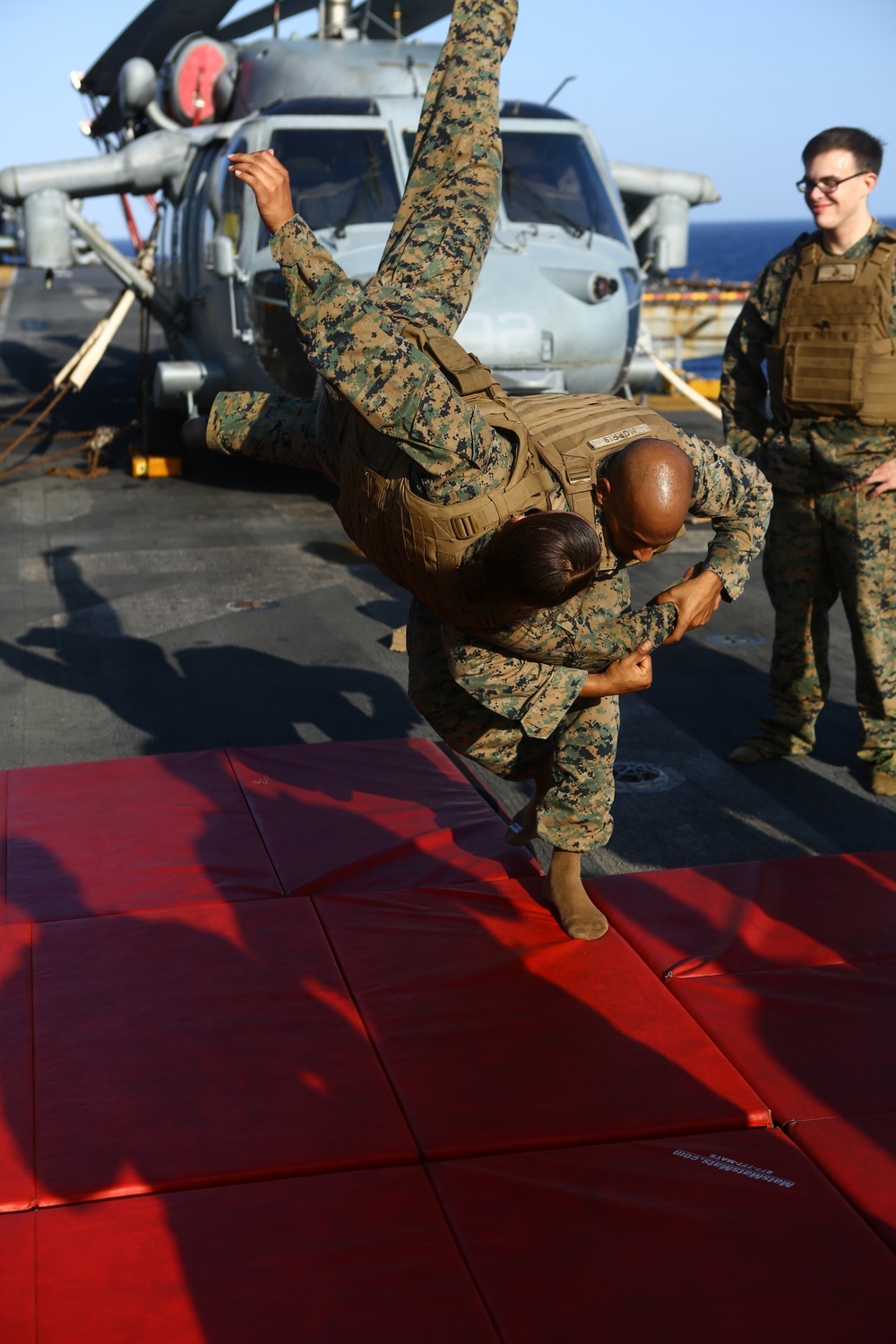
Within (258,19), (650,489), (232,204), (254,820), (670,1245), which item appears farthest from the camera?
(258,19)

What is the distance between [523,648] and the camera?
3064mm

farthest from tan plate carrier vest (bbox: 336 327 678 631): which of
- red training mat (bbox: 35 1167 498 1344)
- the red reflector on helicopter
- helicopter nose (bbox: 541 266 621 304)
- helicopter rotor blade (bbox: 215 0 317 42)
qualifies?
helicopter rotor blade (bbox: 215 0 317 42)

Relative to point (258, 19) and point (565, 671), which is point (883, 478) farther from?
point (258, 19)

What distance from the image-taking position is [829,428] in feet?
14.9

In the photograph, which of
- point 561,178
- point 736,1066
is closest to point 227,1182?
point 736,1066

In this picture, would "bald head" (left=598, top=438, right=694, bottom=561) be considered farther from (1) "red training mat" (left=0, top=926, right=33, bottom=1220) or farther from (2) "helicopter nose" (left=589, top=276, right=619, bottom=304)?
(2) "helicopter nose" (left=589, top=276, right=619, bottom=304)

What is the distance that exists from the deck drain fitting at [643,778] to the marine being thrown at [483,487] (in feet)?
2.79

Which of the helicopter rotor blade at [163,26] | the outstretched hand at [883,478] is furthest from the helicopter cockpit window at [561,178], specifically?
the outstretched hand at [883,478]

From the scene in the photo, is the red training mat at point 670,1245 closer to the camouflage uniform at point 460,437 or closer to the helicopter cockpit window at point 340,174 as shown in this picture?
the camouflage uniform at point 460,437

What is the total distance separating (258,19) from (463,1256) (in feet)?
46.0

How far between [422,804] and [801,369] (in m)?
1.97

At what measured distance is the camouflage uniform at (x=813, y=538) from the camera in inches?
176

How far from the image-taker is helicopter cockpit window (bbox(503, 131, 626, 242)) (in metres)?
9.58

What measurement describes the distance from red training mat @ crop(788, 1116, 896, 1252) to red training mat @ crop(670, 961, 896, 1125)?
0.04 m
